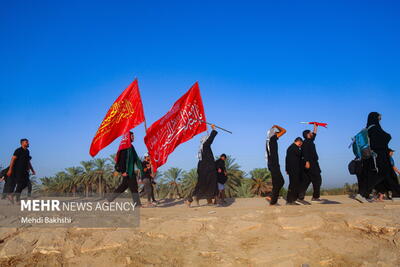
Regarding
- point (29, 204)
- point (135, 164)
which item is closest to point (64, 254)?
point (29, 204)

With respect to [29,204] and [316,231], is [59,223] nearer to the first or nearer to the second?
[29,204]

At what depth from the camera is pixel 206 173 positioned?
835 cm

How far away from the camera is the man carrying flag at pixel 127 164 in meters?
7.93

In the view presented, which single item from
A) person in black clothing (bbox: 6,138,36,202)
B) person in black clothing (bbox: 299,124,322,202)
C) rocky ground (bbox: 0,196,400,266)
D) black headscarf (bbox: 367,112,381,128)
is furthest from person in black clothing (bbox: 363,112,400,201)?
person in black clothing (bbox: 6,138,36,202)

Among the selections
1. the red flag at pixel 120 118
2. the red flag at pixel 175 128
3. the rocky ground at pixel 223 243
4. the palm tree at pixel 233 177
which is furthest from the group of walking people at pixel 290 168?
the palm tree at pixel 233 177

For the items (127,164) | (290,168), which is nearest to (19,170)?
(127,164)

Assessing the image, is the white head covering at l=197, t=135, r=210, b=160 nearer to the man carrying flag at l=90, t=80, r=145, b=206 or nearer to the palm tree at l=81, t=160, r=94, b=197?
the man carrying flag at l=90, t=80, r=145, b=206

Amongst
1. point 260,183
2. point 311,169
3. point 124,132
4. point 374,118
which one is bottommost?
point 260,183

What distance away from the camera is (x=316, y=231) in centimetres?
388

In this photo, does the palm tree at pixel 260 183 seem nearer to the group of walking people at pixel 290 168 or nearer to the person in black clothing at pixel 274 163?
the group of walking people at pixel 290 168

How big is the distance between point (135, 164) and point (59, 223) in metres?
3.30

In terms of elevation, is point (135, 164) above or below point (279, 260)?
above

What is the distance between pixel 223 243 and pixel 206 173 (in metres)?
4.50

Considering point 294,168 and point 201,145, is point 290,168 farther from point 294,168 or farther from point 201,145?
point 201,145
